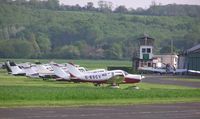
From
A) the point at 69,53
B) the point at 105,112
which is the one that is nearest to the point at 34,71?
the point at 105,112

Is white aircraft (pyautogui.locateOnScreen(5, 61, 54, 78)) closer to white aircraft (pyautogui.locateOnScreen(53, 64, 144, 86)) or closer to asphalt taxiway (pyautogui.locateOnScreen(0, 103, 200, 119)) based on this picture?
white aircraft (pyautogui.locateOnScreen(53, 64, 144, 86))

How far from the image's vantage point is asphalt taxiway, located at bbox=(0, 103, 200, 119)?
27094 mm

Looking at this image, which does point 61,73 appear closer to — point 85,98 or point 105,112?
point 85,98

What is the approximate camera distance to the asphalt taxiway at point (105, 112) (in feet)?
88.9

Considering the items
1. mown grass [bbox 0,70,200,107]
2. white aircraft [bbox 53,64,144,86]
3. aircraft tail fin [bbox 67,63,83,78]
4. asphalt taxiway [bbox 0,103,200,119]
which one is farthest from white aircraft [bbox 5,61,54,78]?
asphalt taxiway [bbox 0,103,200,119]

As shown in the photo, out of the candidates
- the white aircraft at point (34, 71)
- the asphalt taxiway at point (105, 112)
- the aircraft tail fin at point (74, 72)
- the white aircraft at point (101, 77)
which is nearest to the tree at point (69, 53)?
the white aircraft at point (34, 71)

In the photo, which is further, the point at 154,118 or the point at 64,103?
the point at 64,103

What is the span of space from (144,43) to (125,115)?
83.9 meters

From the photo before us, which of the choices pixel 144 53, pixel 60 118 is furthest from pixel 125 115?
pixel 144 53

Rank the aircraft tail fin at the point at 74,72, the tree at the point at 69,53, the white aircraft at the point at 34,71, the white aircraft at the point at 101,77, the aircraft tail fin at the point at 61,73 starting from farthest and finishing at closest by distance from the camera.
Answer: the tree at the point at 69,53 < the white aircraft at the point at 34,71 < the aircraft tail fin at the point at 61,73 < the aircraft tail fin at the point at 74,72 < the white aircraft at the point at 101,77

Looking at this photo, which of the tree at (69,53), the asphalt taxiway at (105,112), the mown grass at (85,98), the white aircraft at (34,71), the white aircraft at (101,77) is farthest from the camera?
the tree at (69,53)

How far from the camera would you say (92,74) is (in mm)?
56812

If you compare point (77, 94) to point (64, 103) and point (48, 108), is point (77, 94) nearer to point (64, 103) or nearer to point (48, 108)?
point (64, 103)

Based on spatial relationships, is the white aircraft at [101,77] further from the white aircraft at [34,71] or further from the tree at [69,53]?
the tree at [69,53]
